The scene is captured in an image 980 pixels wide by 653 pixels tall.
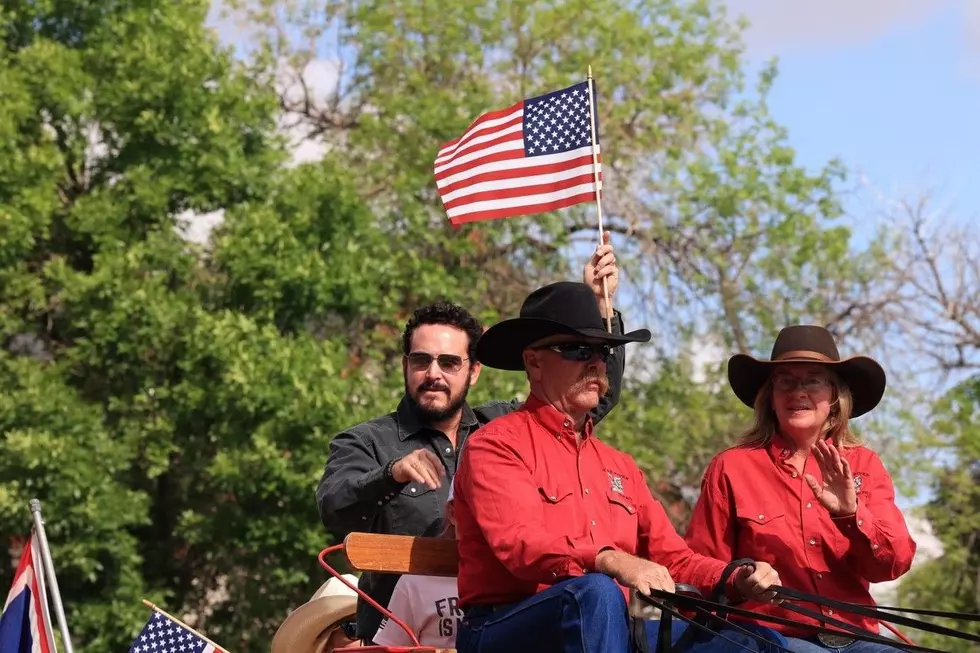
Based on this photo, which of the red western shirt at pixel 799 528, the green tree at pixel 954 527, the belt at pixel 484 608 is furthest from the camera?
the green tree at pixel 954 527

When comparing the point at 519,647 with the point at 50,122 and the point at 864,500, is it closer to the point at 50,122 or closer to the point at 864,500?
the point at 864,500

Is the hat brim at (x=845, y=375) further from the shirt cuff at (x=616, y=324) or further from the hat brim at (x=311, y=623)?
the hat brim at (x=311, y=623)

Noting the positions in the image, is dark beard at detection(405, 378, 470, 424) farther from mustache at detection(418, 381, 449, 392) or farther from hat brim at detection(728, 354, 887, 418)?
hat brim at detection(728, 354, 887, 418)

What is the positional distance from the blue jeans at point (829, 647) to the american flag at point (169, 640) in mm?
3515

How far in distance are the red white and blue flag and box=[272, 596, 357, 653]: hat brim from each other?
158 centimetres

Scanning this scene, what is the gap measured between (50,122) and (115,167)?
0.86 m

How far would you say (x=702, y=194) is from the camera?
1916 cm

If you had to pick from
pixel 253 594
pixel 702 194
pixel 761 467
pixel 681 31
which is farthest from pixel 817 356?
pixel 681 31

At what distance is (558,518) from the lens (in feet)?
15.2

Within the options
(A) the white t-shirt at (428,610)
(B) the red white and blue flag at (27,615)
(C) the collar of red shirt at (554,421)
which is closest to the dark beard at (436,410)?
(A) the white t-shirt at (428,610)

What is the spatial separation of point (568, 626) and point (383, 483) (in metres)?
1.32

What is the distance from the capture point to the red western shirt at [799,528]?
500 centimetres

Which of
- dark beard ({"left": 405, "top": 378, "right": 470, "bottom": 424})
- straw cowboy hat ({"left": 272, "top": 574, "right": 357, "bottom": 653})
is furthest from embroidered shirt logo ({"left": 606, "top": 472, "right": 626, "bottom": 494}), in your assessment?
straw cowboy hat ({"left": 272, "top": 574, "right": 357, "bottom": 653})

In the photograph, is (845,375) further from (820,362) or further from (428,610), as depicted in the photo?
(428,610)
